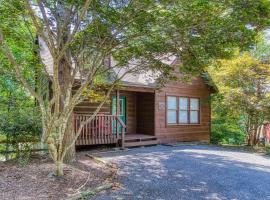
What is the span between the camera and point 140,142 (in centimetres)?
1145

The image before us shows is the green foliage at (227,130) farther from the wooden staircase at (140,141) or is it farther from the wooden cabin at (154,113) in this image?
the wooden staircase at (140,141)

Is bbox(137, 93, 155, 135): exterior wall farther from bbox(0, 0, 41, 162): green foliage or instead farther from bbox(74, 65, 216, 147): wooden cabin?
bbox(0, 0, 41, 162): green foliage

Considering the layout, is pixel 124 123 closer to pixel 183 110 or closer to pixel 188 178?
pixel 183 110

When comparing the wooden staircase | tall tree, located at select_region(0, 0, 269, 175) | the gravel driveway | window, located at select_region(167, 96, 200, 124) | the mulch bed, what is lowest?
the gravel driveway

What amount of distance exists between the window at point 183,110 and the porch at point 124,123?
1121 mm

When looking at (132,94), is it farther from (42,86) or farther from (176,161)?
(176,161)

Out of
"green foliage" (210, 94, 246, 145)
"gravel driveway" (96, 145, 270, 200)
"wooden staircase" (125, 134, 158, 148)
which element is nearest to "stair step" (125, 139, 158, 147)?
"wooden staircase" (125, 134, 158, 148)

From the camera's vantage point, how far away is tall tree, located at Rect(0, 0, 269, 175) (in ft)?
17.5

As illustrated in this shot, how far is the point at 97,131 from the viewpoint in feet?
33.1

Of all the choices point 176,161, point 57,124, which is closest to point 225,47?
point 176,161

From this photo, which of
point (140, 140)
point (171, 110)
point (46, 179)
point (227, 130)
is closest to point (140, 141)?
point (140, 140)

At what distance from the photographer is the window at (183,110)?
13.2 metres

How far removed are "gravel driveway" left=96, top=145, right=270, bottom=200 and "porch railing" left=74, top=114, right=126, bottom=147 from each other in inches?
44.6

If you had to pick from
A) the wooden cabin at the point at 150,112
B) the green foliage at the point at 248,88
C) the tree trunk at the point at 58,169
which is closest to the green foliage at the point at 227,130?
the wooden cabin at the point at 150,112
